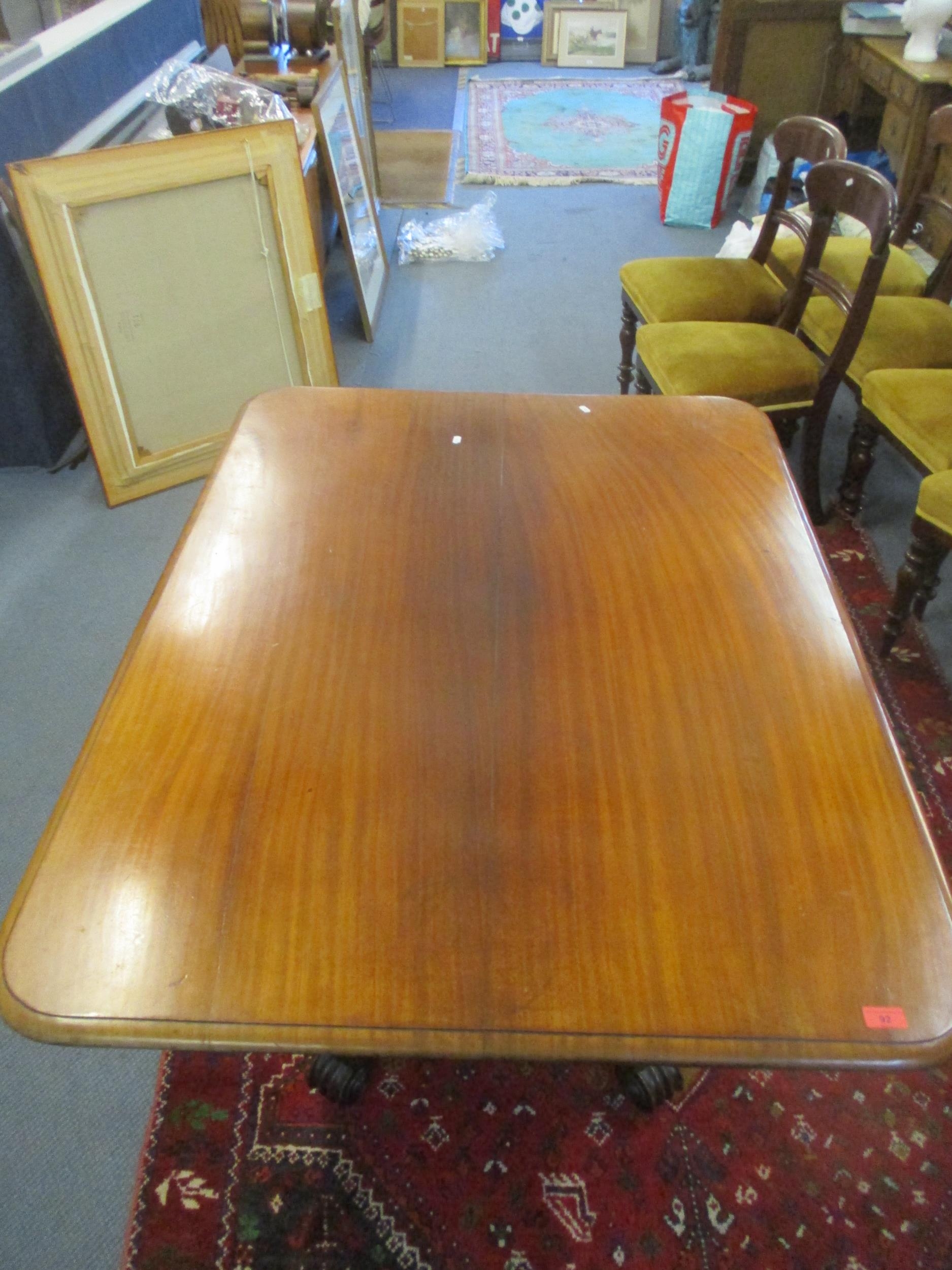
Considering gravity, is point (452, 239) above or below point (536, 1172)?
above

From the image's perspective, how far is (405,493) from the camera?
1.16 meters

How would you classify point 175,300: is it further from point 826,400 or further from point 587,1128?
point 587,1128

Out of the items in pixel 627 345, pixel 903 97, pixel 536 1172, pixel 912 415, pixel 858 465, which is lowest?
pixel 536 1172

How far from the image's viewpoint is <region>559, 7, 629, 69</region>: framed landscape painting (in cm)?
591

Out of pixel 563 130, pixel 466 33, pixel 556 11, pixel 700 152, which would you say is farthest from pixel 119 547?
pixel 556 11

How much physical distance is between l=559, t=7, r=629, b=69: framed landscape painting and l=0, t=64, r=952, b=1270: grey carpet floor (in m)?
2.57

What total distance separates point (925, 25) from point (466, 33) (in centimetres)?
403

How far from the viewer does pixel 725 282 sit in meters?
2.24

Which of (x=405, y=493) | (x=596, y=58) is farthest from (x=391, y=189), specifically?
(x=405, y=493)

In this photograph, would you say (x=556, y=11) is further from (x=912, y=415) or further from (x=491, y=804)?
(x=491, y=804)

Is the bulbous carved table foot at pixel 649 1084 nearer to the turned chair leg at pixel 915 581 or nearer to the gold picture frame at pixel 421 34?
the turned chair leg at pixel 915 581

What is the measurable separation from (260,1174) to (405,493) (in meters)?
0.95

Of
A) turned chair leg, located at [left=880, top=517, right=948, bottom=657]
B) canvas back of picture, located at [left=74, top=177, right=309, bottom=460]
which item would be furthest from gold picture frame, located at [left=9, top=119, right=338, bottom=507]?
turned chair leg, located at [left=880, top=517, right=948, bottom=657]

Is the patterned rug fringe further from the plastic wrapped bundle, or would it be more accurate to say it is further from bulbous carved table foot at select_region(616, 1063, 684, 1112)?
bulbous carved table foot at select_region(616, 1063, 684, 1112)
